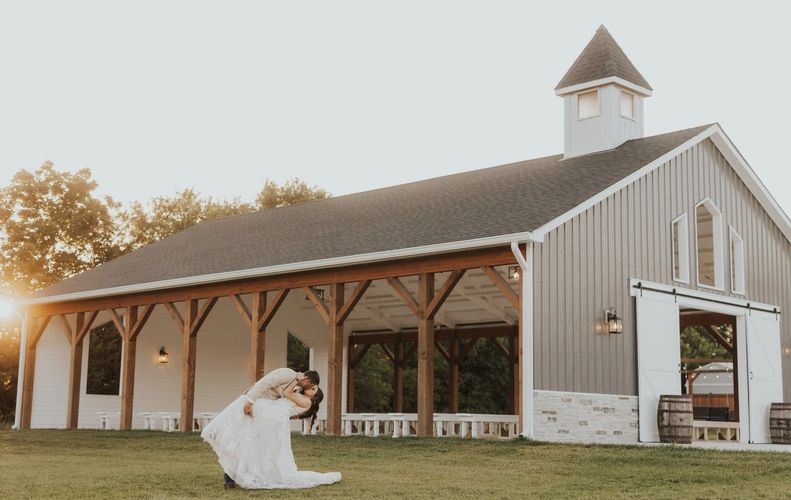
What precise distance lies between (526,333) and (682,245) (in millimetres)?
5036

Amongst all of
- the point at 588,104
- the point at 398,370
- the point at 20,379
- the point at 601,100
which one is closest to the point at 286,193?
the point at 398,370

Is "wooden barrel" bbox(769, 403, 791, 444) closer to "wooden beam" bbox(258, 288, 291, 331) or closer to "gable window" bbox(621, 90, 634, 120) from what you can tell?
"gable window" bbox(621, 90, 634, 120)

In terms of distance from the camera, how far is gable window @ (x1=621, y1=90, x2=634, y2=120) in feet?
66.5

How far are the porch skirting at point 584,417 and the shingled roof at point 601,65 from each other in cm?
698

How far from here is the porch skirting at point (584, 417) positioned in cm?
1473

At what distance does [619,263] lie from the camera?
54.7 ft

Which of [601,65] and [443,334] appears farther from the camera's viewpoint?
[443,334]

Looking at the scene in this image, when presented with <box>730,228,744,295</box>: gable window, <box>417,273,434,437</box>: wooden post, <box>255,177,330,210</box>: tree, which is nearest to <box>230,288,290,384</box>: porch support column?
<box>417,273,434,437</box>: wooden post

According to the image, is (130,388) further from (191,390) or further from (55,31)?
(55,31)

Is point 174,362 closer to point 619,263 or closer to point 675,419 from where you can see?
point 619,263

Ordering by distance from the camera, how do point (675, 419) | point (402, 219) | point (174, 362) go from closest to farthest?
point (675, 419) < point (402, 219) < point (174, 362)

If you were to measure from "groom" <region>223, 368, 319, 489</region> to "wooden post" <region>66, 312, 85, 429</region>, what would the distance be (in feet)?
46.1

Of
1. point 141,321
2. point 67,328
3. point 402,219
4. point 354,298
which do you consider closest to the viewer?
point 354,298

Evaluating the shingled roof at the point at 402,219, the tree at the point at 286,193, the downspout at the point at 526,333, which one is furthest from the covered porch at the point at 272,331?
the tree at the point at 286,193
